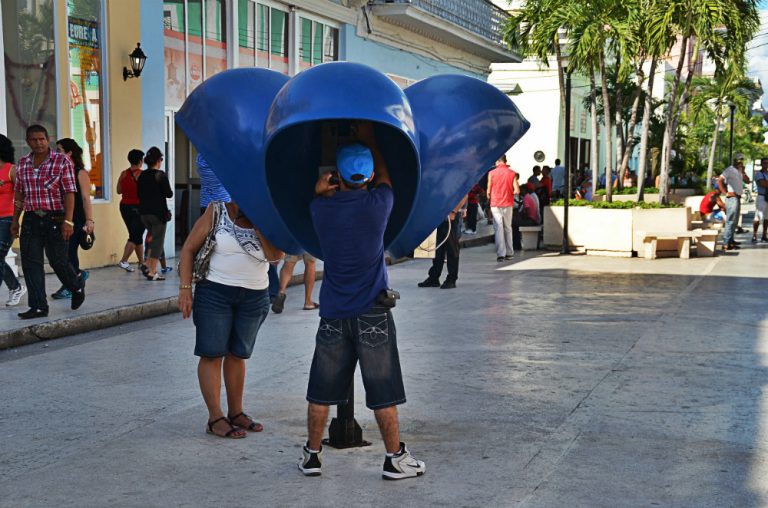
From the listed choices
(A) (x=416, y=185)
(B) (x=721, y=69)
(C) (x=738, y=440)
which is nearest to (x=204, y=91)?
(A) (x=416, y=185)

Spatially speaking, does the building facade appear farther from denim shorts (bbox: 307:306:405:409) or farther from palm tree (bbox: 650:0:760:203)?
denim shorts (bbox: 307:306:405:409)

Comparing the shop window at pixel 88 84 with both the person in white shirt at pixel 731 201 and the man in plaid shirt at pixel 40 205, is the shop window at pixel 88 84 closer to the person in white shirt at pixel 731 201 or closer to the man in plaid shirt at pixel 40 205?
the man in plaid shirt at pixel 40 205

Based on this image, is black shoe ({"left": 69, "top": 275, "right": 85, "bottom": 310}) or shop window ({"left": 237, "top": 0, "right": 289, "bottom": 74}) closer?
black shoe ({"left": 69, "top": 275, "right": 85, "bottom": 310})

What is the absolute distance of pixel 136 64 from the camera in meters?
14.6

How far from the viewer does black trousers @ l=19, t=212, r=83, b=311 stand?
9.14m

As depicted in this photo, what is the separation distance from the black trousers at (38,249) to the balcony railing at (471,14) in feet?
47.5

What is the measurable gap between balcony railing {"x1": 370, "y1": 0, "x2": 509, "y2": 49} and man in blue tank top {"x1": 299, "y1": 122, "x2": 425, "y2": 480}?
18.3 metres

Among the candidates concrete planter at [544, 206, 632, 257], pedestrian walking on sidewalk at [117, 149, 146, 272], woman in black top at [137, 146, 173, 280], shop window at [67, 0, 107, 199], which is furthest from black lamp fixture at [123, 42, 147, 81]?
concrete planter at [544, 206, 632, 257]

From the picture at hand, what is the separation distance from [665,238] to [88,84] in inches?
389

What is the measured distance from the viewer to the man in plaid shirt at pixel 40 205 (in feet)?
29.7

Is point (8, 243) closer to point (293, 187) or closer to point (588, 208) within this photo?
point (293, 187)

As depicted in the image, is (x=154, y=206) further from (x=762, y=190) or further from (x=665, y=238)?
(x=762, y=190)

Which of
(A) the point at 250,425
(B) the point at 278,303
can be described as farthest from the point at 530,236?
(A) the point at 250,425

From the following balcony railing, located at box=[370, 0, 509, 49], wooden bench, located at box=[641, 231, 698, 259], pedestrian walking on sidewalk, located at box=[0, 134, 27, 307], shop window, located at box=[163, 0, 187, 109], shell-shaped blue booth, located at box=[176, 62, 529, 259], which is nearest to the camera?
shell-shaped blue booth, located at box=[176, 62, 529, 259]
